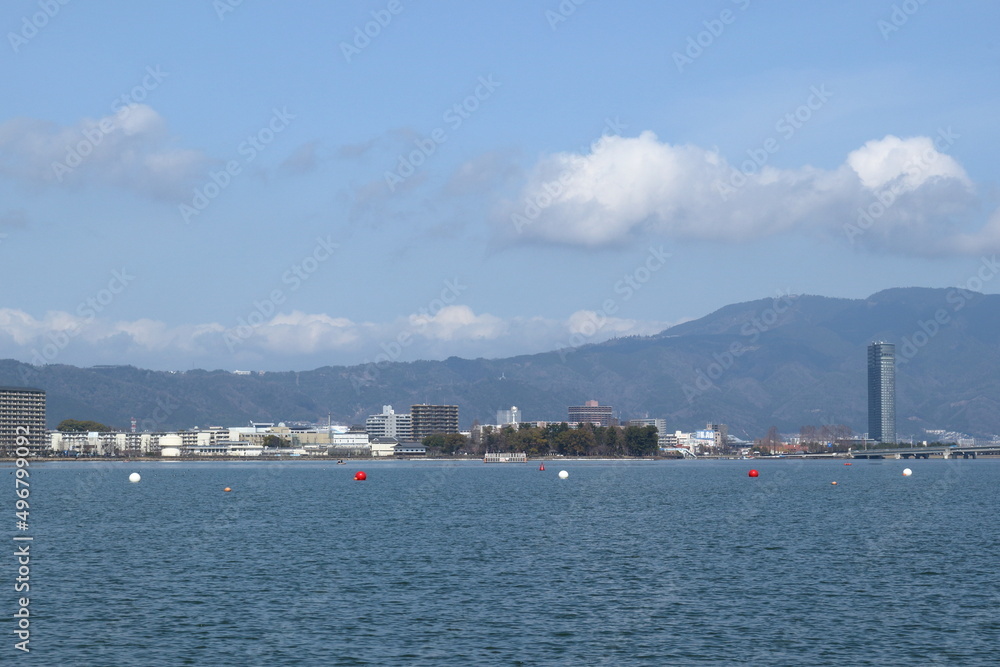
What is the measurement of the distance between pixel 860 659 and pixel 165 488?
123 meters

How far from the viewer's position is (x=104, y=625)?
4128 cm

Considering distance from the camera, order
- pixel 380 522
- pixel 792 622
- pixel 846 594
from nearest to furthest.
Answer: pixel 792 622, pixel 846 594, pixel 380 522

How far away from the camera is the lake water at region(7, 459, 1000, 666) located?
3756 centimetres

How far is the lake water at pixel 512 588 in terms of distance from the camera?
3756 centimetres

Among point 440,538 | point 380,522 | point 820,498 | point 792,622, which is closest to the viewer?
point 792,622

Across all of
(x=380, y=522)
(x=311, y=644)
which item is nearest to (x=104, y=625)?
(x=311, y=644)

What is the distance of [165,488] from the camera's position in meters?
146

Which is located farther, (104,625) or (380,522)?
(380,522)

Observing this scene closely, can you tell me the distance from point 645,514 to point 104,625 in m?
59.1

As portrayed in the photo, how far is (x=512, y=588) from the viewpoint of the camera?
50000 millimetres

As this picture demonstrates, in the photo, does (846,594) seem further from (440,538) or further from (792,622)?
(440,538)

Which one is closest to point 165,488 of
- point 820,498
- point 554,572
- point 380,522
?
point 380,522

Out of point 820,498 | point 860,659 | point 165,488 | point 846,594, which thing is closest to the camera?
point 860,659

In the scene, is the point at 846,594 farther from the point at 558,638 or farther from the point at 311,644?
the point at 311,644
